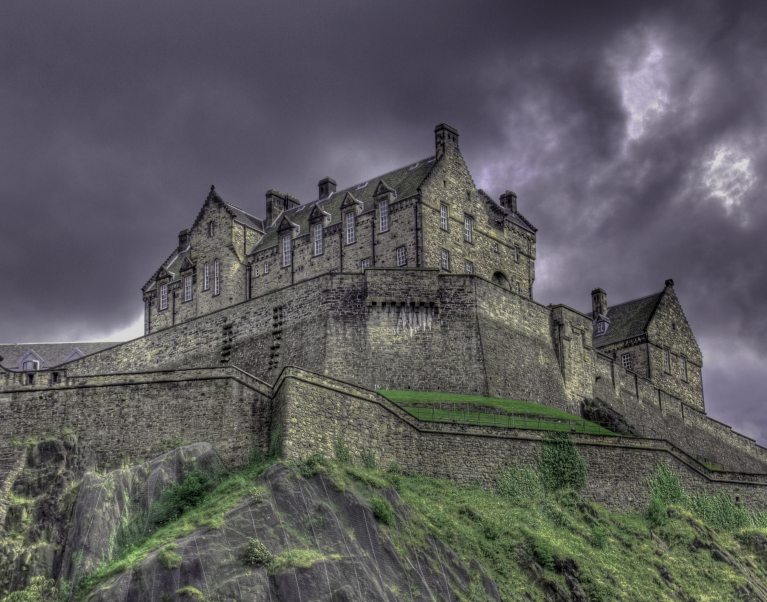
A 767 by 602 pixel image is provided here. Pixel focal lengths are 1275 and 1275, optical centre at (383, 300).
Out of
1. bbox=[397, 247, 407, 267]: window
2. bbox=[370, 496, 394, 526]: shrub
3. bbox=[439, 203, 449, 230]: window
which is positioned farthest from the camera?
bbox=[439, 203, 449, 230]: window

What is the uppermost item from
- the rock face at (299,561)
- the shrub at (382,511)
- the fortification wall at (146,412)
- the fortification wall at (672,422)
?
the fortification wall at (672,422)

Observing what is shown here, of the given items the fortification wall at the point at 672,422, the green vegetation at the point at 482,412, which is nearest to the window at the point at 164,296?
the green vegetation at the point at 482,412

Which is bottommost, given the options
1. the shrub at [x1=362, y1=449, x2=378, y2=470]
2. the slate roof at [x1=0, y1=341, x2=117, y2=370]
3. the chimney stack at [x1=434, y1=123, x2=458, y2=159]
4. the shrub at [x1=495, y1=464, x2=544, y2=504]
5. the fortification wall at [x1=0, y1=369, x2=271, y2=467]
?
the shrub at [x1=495, y1=464, x2=544, y2=504]

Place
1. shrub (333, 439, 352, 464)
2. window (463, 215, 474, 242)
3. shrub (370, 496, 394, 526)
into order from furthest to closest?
window (463, 215, 474, 242) < shrub (333, 439, 352, 464) < shrub (370, 496, 394, 526)

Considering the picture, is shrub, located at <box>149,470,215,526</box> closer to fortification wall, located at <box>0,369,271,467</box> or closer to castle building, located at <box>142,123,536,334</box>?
fortification wall, located at <box>0,369,271,467</box>

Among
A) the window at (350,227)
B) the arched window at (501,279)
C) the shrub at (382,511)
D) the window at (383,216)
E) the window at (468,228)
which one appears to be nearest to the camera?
the shrub at (382,511)

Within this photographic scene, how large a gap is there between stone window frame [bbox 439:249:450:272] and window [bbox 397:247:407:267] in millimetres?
2190

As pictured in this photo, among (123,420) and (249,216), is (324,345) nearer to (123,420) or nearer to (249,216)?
(123,420)

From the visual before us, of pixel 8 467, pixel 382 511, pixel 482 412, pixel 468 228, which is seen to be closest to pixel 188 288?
pixel 468 228

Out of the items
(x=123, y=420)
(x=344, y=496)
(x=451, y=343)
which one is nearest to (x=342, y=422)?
(x=344, y=496)

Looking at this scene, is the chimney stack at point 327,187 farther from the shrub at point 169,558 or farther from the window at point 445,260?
the shrub at point 169,558

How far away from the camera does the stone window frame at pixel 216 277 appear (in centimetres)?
8306

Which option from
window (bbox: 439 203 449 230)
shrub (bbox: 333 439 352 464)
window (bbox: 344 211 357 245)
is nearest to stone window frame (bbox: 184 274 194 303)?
window (bbox: 344 211 357 245)

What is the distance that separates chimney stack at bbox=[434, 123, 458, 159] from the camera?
78688 mm
